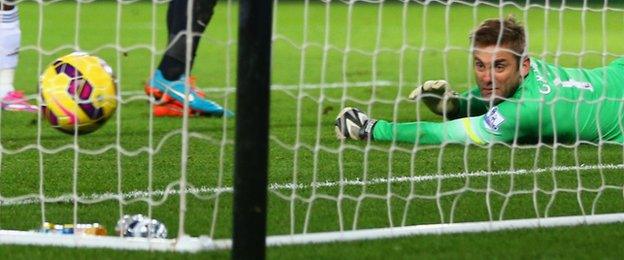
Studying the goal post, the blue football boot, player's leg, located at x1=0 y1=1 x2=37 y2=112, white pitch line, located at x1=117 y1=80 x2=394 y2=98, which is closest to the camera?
the goal post

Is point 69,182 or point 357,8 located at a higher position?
point 357,8

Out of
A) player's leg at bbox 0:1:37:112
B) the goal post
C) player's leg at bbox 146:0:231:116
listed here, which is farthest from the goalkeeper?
the goal post

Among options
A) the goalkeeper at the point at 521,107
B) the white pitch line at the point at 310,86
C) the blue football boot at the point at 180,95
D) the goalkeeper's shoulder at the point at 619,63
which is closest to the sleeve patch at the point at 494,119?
the goalkeeper at the point at 521,107

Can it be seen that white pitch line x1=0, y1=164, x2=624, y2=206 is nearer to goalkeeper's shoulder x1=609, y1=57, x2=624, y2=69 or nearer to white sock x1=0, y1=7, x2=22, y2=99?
goalkeeper's shoulder x1=609, y1=57, x2=624, y2=69

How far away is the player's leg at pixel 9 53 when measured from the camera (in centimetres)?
720

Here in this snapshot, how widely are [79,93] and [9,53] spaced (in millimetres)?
2489

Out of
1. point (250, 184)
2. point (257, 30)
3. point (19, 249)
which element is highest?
point (257, 30)

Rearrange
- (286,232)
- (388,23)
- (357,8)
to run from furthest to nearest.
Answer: (357,8) → (388,23) → (286,232)

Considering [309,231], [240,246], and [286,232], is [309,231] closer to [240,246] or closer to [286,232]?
[286,232]

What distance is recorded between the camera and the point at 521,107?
6000 mm

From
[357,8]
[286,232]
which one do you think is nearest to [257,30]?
[286,232]

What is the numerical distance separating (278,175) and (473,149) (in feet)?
3.80

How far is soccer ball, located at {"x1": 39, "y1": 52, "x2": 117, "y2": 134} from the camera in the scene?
4840mm

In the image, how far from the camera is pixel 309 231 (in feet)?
14.5
